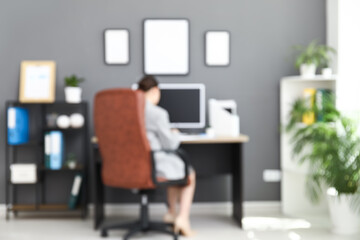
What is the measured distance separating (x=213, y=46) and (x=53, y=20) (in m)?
1.51

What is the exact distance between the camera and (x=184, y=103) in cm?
455

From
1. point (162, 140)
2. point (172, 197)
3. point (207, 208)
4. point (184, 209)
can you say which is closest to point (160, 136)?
point (162, 140)

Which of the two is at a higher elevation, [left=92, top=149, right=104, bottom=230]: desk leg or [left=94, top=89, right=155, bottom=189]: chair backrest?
[left=94, top=89, right=155, bottom=189]: chair backrest

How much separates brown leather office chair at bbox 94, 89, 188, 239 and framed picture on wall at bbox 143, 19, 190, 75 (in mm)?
1240

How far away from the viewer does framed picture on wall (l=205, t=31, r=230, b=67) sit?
4.82 m

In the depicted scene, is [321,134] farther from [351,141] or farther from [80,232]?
[80,232]

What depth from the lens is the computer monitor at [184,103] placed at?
14.9 ft

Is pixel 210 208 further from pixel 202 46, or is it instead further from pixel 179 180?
pixel 202 46

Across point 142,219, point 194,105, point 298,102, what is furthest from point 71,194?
point 298,102

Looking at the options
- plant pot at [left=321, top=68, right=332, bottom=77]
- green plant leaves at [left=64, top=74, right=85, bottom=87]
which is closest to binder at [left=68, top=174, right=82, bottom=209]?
green plant leaves at [left=64, top=74, right=85, bottom=87]

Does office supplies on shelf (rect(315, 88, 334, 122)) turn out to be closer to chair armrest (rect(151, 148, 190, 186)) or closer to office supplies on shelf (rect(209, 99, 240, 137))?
office supplies on shelf (rect(209, 99, 240, 137))

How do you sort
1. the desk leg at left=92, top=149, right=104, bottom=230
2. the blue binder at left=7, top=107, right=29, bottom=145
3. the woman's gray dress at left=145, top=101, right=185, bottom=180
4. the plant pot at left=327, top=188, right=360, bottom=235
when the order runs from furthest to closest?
the blue binder at left=7, top=107, right=29, bottom=145, the desk leg at left=92, top=149, right=104, bottom=230, the plant pot at left=327, top=188, right=360, bottom=235, the woman's gray dress at left=145, top=101, right=185, bottom=180

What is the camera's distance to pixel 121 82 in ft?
15.8

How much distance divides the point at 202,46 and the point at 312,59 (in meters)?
1.01
